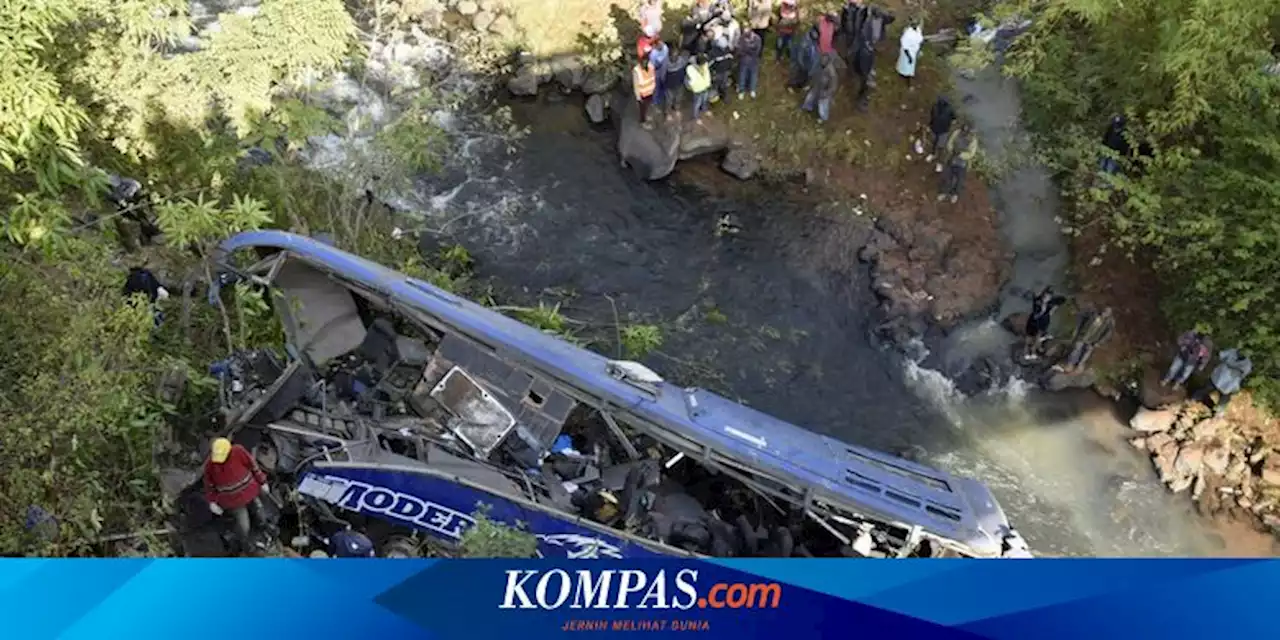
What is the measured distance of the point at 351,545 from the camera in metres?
9.49

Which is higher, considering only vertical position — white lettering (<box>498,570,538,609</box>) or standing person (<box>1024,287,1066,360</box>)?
white lettering (<box>498,570,538,609</box>)

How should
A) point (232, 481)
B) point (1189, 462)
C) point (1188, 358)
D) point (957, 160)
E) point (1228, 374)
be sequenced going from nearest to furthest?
point (232, 481) → point (1228, 374) → point (1189, 462) → point (1188, 358) → point (957, 160)

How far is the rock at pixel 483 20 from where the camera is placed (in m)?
19.2

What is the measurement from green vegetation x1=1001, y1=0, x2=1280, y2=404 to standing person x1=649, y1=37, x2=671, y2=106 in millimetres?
5815

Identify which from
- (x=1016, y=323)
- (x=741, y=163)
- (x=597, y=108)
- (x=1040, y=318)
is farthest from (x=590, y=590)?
(x=597, y=108)

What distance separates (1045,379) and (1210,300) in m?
2.47

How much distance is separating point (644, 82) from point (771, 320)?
4508mm

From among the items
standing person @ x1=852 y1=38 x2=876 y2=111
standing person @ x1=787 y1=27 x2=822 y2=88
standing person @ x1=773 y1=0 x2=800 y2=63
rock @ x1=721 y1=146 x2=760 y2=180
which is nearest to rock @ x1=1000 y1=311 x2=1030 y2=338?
standing person @ x1=852 y1=38 x2=876 y2=111

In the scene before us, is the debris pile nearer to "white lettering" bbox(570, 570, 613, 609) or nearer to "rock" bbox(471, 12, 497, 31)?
"white lettering" bbox(570, 570, 613, 609)

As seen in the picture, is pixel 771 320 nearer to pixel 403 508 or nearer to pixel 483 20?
pixel 403 508

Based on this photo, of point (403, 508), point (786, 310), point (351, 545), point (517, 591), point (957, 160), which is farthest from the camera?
point (957, 160)

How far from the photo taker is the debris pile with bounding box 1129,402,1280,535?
1352cm

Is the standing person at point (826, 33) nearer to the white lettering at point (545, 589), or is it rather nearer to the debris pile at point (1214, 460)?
the debris pile at point (1214, 460)

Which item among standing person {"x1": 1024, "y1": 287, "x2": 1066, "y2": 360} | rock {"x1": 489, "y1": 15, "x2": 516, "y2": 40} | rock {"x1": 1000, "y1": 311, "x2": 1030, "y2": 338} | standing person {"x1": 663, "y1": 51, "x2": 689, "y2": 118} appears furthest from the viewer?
rock {"x1": 489, "y1": 15, "x2": 516, "y2": 40}
